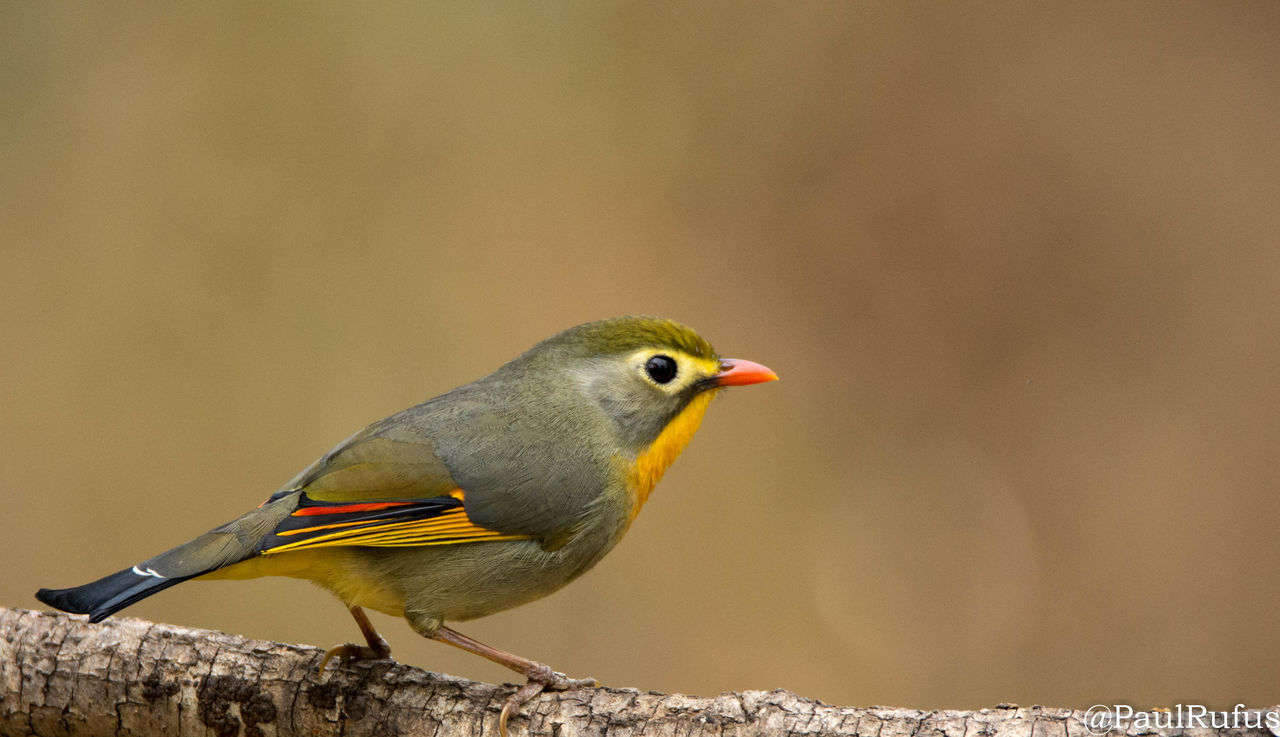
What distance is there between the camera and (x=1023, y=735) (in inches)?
115

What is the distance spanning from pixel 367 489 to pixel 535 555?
0.59 m

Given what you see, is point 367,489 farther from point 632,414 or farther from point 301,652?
point 632,414

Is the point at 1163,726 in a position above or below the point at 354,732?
above

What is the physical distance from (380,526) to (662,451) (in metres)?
1.11

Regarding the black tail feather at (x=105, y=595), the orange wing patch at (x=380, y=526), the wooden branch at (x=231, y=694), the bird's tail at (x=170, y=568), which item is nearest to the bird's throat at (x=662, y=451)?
the orange wing patch at (x=380, y=526)

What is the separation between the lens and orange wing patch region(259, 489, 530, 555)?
3320 millimetres

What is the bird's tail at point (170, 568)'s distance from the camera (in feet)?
10.2

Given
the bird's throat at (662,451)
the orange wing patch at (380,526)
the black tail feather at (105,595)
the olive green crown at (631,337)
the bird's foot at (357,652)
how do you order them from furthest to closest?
the olive green crown at (631,337), the bird's throat at (662,451), the bird's foot at (357,652), the orange wing patch at (380,526), the black tail feather at (105,595)

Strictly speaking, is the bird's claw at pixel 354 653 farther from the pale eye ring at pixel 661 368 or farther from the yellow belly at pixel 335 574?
the pale eye ring at pixel 661 368

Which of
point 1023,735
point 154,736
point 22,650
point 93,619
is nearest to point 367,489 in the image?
point 93,619

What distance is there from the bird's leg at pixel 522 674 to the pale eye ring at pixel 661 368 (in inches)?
44.4

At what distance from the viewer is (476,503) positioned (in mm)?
3584

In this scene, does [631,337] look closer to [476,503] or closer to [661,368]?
[661,368]

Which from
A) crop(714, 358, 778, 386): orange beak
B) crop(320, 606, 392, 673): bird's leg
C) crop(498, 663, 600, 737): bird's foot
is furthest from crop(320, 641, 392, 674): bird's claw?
crop(714, 358, 778, 386): orange beak
